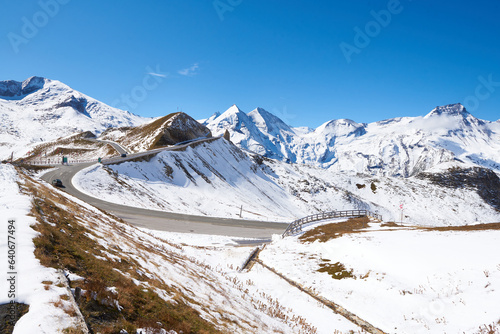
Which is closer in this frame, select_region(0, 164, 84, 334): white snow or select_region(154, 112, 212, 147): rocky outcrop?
select_region(0, 164, 84, 334): white snow

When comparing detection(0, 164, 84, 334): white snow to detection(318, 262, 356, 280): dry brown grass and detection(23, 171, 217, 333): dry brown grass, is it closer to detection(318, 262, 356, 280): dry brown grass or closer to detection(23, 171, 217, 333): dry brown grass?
detection(23, 171, 217, 333): dry brown grass

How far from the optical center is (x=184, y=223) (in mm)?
33031

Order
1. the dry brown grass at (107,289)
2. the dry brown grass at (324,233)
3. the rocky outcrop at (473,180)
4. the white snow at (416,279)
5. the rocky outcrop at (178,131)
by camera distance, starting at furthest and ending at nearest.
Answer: the rocky outcrop at (473,180) < the rocky outcrop at (178,131) < the dry brown grass at (324,233) < the white snow at (416,279) < the dry brown grass at (107,289)

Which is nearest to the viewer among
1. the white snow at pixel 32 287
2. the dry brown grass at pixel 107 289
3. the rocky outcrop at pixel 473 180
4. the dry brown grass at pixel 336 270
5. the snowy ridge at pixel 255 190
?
the white snow at pixel 32 287

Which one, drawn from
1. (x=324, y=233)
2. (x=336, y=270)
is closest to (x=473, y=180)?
(x=324, y=233)

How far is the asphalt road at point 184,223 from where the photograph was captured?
3026 cm

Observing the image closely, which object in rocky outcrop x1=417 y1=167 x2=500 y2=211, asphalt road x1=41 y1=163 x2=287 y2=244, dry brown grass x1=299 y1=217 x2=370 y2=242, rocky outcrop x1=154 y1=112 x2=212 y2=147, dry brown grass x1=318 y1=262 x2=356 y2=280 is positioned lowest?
asphalt road x1=41 y1=163 x2=287 y2=244

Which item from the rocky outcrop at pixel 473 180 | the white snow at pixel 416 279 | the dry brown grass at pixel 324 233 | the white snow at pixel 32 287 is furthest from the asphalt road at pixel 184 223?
the rocky outcrop at pixel 473 180

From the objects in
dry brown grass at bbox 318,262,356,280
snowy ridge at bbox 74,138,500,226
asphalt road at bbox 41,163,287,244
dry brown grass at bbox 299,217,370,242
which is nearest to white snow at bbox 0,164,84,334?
dry brown grass at bbox 318,262,356,280

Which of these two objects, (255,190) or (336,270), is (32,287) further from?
(255,190)

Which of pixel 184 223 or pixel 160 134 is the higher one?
pixel 160 134

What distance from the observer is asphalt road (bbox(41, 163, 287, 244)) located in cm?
3026

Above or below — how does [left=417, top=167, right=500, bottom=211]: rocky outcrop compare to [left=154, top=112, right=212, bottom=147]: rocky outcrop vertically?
above

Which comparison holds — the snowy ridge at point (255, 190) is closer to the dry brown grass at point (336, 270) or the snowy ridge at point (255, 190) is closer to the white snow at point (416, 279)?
the dry brown grass at point (336, 270)
